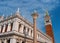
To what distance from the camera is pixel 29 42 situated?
1222 inches

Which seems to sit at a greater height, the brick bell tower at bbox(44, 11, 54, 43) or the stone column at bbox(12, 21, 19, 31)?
the brick bell tower at bbox(44, 11, 54, 43)

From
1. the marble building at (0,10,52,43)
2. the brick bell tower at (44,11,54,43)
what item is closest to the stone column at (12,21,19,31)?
the marble building at (0,10,52,43)

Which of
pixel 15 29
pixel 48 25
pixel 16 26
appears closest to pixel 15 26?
pixel 16 26

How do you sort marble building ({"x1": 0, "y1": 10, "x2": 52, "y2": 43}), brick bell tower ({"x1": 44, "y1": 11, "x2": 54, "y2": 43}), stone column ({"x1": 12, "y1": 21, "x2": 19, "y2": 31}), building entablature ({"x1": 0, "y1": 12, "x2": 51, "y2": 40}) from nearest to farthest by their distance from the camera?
marble building ({"x1": 0, "y1": 10, "x2": 52, "y2": 43}) < stone column ({"x1": 12, "y1": 21, "x2": 19, "y2": 31}) < building entablature ({"x1": 0, "y1": 12, "x2": 51, "y2": 40}) < brick bell tower ({"x1": 44, "y1": 11, "x2": 54, "y2": 43})

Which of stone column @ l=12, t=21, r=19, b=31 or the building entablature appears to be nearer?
stone column @ l=12, t=21, r=19, b=31

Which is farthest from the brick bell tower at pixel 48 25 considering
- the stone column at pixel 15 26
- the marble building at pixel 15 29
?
the stone column at pixel 15 26

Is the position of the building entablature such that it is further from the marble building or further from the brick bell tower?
the brick bell tower

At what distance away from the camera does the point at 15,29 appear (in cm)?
2673

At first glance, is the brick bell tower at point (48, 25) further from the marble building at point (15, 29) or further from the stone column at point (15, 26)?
the stone column at point (15, 26)

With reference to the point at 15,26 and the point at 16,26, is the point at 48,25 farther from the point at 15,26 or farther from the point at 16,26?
the point at 15,26

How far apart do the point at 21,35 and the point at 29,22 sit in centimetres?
608

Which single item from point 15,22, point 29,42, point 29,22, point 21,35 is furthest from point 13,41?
point 29,22

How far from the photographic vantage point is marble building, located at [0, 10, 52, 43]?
87.2ft

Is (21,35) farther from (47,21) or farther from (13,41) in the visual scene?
(47,21)
